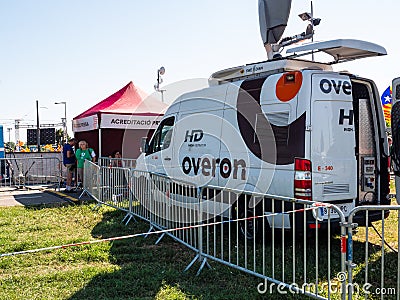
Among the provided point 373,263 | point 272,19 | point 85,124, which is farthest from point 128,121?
point 373,263

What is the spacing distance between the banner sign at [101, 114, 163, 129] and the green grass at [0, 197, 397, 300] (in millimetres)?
7417

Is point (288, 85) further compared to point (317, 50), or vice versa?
point (317, 50)

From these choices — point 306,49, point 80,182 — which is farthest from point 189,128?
point 80,182

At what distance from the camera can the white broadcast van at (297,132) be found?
613cm

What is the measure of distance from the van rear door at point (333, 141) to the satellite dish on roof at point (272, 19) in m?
4.23

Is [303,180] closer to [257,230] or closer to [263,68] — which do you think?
[257,230]

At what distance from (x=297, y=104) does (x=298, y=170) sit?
96cm

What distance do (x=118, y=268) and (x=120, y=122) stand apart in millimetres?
10555

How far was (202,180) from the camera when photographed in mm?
7973

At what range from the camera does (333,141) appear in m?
6.22

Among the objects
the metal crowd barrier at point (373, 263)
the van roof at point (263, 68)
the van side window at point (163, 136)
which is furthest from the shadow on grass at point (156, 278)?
the van roof at point (263, 68)

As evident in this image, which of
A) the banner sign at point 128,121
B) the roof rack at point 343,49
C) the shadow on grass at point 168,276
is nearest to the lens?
the shadow on grass at point 168,276

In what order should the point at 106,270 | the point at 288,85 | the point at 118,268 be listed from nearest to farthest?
the point at 106,270 < the point at 118,268 < the point at 288,85

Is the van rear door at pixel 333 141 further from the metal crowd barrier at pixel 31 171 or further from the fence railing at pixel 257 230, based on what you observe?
the metal crowd barrier at pixel 31 171
